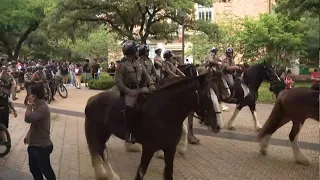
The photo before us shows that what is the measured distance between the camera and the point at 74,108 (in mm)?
18484

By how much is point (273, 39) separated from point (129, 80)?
28373 millimetres

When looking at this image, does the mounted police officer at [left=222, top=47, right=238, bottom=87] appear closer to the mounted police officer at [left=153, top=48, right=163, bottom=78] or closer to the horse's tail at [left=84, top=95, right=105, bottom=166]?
the mounted police officer at [left=153, top=48, right=163, bottom=78]

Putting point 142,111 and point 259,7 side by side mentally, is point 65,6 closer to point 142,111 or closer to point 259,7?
Answer: point 142,111

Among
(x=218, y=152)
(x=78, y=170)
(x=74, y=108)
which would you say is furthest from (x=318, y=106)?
(x=74, y=108)

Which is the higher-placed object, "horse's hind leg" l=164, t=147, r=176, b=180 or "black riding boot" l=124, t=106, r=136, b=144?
"black riding boot" l=124, t=106, r=136, b=144

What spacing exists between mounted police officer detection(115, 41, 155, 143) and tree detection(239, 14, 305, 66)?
1085 inches

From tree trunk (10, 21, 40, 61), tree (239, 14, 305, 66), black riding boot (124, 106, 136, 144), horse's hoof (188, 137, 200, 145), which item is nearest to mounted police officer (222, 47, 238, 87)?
horse's hoof (188, 137, 200, 145)

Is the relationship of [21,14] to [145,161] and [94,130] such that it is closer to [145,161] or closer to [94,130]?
[94,130]

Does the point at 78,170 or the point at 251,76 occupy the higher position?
the point at 251,76

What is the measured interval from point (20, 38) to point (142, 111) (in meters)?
41.5


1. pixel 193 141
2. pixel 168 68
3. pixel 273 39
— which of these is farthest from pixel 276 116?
pixel 273 39

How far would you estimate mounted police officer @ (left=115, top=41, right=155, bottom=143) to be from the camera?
677 centimetres

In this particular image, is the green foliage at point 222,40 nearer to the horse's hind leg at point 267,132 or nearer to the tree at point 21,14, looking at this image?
the tree at point 21,14

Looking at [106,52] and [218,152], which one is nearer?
[218,152]
